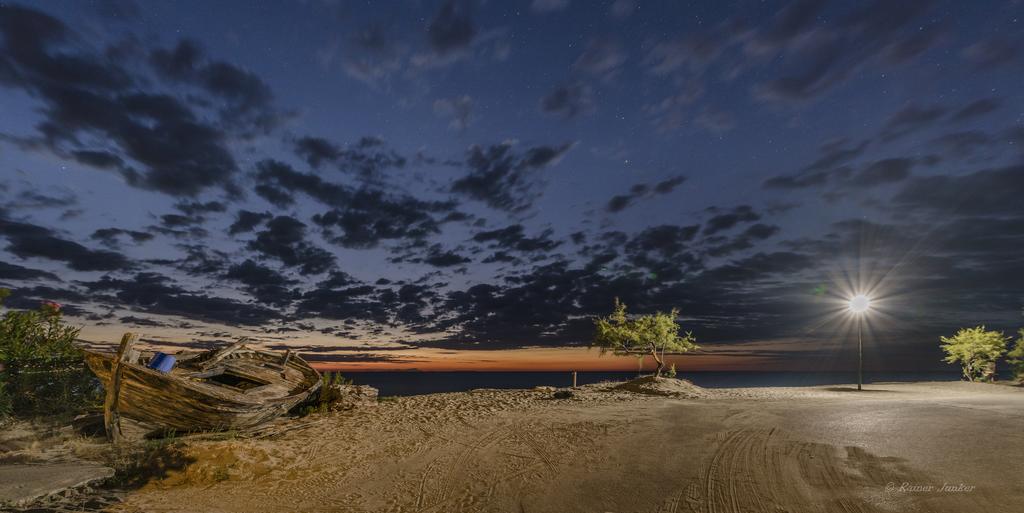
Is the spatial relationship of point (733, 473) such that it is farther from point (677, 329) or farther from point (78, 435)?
point (677, 329)

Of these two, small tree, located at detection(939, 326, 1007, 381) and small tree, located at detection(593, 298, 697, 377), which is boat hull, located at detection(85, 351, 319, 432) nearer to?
small tree, located at detection(593, 298, 697, 377)

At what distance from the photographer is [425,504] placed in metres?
7.66

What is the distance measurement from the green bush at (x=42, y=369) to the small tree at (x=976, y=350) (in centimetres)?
5466

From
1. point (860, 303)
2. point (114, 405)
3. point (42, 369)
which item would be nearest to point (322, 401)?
point (114, 405)

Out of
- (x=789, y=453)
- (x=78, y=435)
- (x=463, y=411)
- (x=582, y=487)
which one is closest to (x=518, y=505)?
(x=582, y=487)

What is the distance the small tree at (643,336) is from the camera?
30.5 metres

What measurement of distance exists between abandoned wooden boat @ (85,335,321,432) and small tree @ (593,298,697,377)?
2144cm

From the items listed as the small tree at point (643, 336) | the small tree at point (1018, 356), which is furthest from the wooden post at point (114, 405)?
the small tree at point (1018, 356)

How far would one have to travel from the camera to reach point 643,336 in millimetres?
30531

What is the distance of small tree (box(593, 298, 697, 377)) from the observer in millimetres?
30453

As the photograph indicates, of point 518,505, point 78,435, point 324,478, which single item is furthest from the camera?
point 78,435

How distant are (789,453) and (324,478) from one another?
10.3 metres

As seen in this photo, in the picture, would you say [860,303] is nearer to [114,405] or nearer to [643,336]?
[643,336]

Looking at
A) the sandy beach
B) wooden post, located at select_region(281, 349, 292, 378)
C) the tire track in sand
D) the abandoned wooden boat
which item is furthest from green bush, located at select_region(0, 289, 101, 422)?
the tire track in sand
